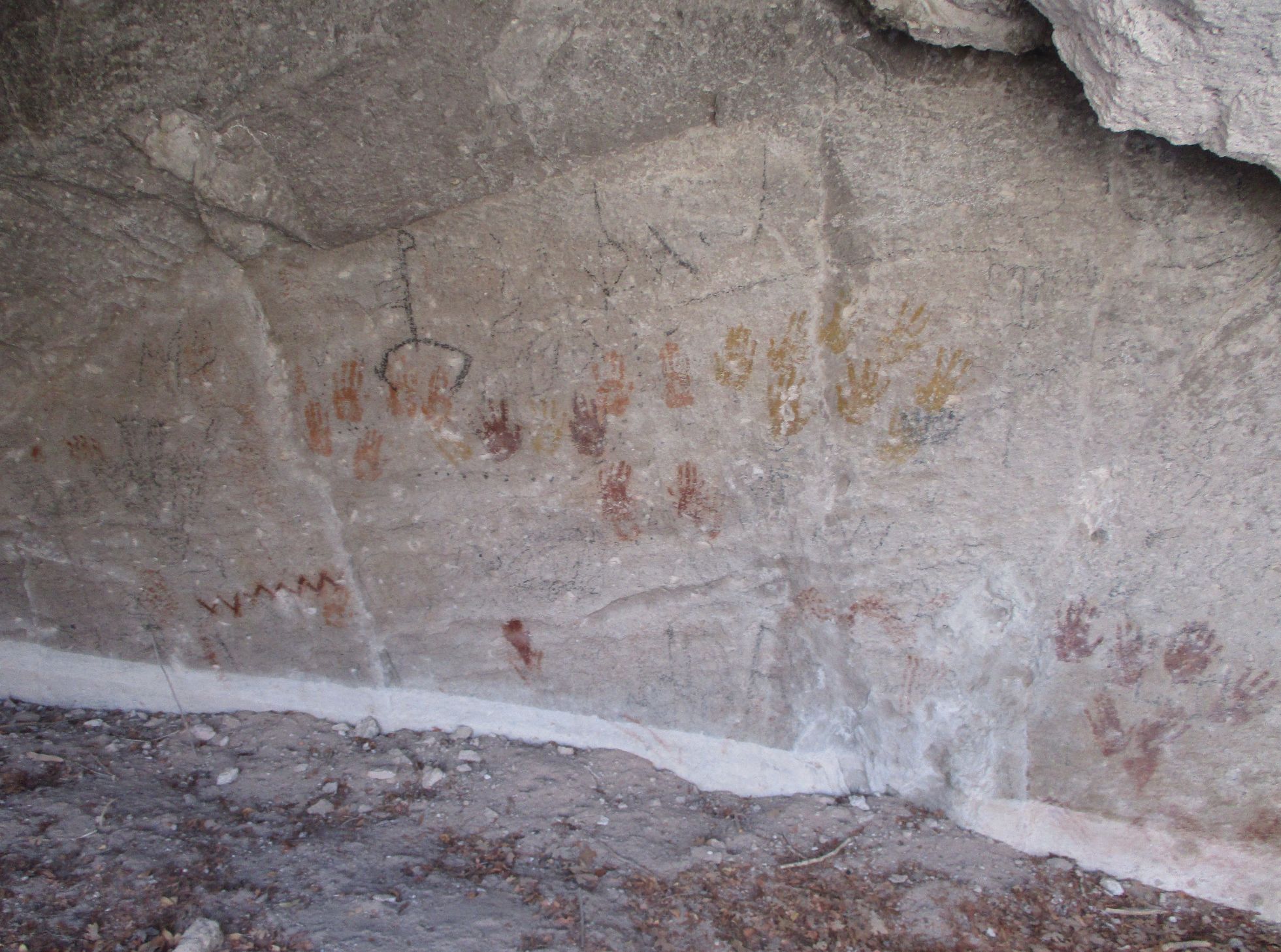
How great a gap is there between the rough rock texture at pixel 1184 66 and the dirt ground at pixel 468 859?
5.18 feet

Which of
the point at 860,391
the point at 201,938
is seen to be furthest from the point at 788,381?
the point at 201,938

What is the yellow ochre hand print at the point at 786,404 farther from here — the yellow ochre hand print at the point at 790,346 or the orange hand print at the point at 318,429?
the orange hand print at the point at 318,429

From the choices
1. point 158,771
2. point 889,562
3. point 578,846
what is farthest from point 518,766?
point 889,562

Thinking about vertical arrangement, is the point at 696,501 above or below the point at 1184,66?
below

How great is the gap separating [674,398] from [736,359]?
159 millimetres

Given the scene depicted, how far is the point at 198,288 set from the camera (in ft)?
5.94

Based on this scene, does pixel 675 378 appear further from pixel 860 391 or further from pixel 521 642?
pixel 521 642

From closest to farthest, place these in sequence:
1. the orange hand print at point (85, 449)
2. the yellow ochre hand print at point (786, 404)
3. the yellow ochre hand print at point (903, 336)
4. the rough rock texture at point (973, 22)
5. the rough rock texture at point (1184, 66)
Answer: the rough rock texture at point (1184, 66)
the rough rock texture at point (973, 22)
the yellow ochre hand print at point (903, 336)
the yellow ochre hand print at point (786, 404)
the orange hand print at point (85, 449)

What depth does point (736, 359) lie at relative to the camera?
1.75 m

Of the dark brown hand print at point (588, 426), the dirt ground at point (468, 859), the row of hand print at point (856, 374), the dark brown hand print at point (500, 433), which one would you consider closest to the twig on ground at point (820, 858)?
the dirt ground at point (468, 859)

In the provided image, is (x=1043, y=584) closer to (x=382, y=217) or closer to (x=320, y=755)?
(x=382, y=217)

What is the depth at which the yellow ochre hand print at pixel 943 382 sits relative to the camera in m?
1.65

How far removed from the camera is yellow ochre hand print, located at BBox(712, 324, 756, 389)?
1725mm

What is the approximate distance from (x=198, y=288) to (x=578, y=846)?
Answer: 1554mm
